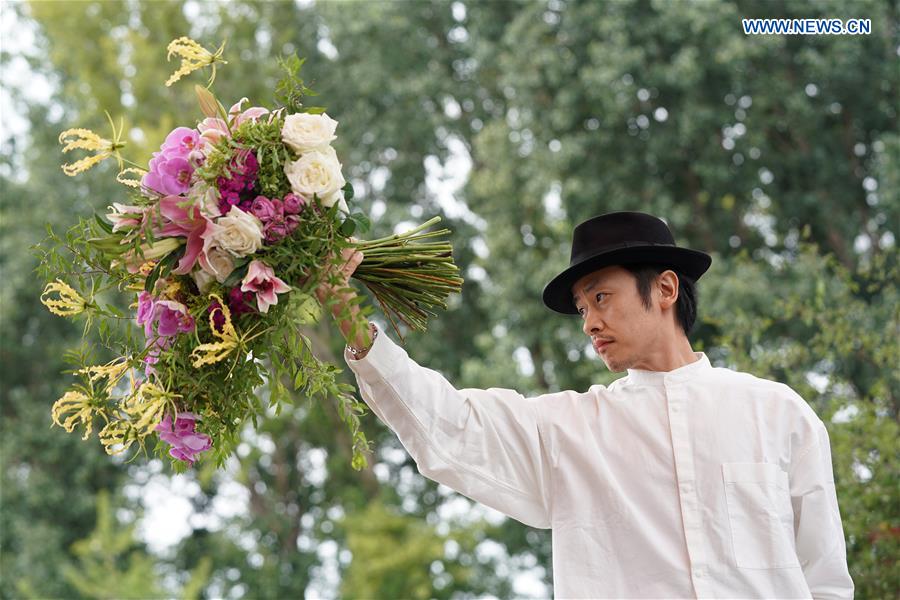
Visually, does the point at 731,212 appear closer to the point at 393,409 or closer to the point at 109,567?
the point at 109,567

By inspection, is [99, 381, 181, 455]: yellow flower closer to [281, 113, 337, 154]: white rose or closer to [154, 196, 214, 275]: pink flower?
[154, 196, 214, 275]: pink flower

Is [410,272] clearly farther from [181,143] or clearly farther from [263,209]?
[181,143]

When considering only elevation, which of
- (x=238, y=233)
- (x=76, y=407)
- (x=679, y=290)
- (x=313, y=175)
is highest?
(x=313, y=175)

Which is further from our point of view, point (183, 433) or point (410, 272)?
point (410, 272)

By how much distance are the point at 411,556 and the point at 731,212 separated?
13.6ft

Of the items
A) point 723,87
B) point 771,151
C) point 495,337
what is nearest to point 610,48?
point 723,87

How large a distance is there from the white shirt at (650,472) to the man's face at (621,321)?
6 centimetres

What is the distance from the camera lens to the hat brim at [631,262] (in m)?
2.57

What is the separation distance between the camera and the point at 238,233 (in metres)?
2.13

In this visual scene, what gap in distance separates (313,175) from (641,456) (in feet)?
2.98

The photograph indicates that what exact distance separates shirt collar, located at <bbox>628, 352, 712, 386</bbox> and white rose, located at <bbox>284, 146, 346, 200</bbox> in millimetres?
825

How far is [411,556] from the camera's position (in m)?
10.2

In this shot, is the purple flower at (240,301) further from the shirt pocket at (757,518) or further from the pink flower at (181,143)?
the shirt pocket at (757,518)

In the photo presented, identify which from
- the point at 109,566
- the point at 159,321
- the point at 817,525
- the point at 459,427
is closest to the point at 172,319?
the point at 159,321
